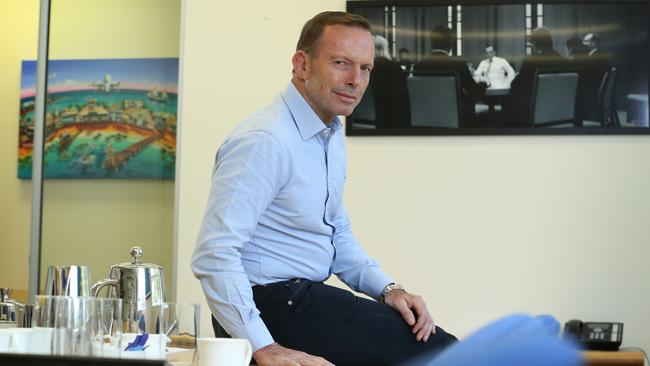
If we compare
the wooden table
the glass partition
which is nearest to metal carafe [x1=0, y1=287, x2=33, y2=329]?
the wooden table

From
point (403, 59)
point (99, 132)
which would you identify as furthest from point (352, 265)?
point (99, 132)

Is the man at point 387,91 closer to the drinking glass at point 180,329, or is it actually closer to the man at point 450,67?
the man at point 450,67

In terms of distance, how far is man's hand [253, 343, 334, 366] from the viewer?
1.96 m

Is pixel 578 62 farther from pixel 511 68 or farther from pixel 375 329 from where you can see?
pixel 375 329

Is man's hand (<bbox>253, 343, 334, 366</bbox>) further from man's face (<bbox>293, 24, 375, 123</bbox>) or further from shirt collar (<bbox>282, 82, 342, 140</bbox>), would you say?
man's face (<bbox>293, 24, 375, 123</bbox>)

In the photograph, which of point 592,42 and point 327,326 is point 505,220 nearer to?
point 592,42

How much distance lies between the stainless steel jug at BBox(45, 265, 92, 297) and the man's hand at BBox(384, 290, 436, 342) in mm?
811

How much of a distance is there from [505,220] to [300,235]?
6.29 ft

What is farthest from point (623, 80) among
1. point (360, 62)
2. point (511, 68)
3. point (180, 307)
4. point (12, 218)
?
point (12, 218)

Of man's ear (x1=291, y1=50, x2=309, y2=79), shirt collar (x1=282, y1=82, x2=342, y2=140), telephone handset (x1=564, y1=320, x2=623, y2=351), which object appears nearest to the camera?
shirt collar (x1=282, y1=82, x2=342, y2=140)

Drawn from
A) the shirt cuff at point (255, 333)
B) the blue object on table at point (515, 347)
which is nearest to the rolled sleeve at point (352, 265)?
the shirt cuff at point (255, 333)

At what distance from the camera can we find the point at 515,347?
2.11 feet

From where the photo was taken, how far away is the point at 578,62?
4.02 m

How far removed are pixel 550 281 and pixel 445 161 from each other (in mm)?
671
